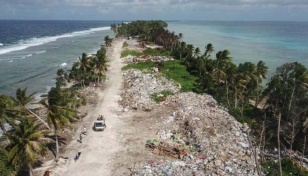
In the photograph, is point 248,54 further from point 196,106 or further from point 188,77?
point 196,106

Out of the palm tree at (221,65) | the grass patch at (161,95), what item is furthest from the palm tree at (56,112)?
the palm tree at (221,65)

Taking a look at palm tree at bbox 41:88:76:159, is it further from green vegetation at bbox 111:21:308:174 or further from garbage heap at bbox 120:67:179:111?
green vegetation at bbox 111:21:308:174

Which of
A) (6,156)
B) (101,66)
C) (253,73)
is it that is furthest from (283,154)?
(101,66)

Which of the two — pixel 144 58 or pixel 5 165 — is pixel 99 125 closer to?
pixel 5 165

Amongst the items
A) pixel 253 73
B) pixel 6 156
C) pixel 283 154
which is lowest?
pixel 283 154

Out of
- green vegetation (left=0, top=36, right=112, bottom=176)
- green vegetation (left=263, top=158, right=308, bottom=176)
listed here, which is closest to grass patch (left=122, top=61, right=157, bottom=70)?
green vegetation (left=0, top=36, right=112, bottom=176)

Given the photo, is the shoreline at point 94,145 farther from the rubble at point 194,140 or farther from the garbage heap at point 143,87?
the rubble at point 194,140
